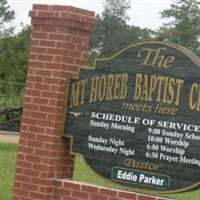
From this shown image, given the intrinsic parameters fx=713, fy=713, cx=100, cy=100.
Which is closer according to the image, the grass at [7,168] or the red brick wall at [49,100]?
the red brick wall at [49,100]

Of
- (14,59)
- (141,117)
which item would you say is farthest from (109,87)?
(14,59)

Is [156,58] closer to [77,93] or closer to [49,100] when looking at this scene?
[77,93]

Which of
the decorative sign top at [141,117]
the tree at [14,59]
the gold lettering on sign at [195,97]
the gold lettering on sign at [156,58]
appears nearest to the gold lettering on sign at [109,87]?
the decorative sign top at [141,117]

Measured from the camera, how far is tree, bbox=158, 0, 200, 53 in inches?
3324

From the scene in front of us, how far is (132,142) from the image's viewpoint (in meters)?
7.09

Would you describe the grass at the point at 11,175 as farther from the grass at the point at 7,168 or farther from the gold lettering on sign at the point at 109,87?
the gold lettering on sign at the point at 109,87

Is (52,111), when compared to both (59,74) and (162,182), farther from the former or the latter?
(162,182)

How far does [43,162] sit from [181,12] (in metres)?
82.6

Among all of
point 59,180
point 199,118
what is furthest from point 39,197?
point 199,118

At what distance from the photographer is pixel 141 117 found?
706cm

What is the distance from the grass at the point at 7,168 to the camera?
35.6 feet

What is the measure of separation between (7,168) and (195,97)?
7.81 meters

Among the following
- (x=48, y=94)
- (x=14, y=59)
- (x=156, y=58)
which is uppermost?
(x=156, y=58)

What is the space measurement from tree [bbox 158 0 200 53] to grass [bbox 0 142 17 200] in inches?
2584
